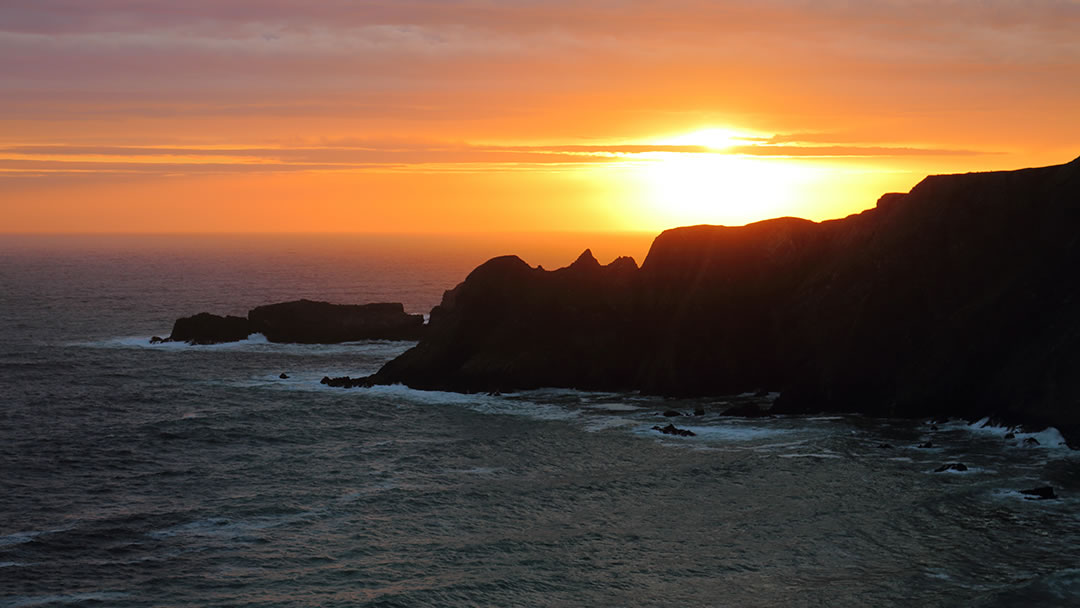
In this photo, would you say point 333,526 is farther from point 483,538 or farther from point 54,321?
point 54,321

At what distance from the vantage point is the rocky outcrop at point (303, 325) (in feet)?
355

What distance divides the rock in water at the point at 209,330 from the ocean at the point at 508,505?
30351 millimetres

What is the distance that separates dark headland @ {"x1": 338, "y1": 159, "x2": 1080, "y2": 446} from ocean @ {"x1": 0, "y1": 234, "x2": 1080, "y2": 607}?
3011mm

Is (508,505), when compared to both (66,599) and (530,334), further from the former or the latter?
(530,334)

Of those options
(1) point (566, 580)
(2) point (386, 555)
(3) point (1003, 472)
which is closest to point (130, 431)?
(2) point (386, 555)

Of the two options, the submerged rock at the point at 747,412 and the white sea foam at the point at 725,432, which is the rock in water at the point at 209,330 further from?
the submerged rock at the point at 747,412

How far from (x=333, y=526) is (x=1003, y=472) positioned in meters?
32.2

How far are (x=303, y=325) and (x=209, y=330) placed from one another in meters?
10.00

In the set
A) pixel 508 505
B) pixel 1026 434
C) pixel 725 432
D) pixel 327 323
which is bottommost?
pixel 508 505

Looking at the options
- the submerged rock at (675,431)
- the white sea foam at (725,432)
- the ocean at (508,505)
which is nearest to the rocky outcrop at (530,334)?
the ocean at (508,505)

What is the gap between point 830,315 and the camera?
71438mm

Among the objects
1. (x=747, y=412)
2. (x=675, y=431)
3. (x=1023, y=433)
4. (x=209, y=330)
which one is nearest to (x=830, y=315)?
(x=747, y=412)

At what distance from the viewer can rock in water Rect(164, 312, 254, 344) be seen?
352 ft

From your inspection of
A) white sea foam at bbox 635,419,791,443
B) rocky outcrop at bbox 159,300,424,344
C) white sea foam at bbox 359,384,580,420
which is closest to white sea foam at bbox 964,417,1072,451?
white sea foam at bbox 635,419,791,443
